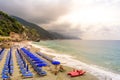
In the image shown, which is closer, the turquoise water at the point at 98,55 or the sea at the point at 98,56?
the sea at the point at 98,56

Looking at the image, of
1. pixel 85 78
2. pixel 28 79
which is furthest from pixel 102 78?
pixel 28 79

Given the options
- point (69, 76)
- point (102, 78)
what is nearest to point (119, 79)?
point (102, 78)

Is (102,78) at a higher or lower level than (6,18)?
lower

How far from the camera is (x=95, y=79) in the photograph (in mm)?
17156

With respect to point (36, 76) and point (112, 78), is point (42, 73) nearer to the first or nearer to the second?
point (36, 76)

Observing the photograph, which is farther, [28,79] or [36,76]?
[36,76]

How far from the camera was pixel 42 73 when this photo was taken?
17234mm

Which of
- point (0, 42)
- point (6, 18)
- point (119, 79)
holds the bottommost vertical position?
point (119, 79)

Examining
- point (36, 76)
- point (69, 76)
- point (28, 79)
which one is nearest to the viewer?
point (28, 79)

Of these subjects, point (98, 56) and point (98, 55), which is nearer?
point (98, 56)

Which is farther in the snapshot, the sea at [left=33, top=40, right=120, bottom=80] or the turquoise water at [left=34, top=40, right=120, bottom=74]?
the turquoise water at [left=34, top=40, right=120, bottom=74]

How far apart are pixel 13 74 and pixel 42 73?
11.6 feet

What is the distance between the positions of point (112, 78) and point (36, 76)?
9659mm

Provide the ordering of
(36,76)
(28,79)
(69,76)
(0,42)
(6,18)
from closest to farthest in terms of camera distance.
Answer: (28,79) → (36,76) → (69,76) → (0,42) → (6,18)
